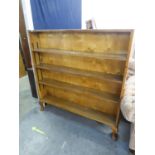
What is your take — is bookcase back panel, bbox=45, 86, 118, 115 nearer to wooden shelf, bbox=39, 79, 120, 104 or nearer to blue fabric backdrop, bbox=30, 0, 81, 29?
wooden shelf, bbox=39, 79, 120, 104

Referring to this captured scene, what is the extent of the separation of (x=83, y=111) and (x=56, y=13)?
212cm

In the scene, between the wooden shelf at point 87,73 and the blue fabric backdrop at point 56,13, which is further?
the blue fabric backdrop at point 56,13

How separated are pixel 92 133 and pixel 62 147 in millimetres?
434

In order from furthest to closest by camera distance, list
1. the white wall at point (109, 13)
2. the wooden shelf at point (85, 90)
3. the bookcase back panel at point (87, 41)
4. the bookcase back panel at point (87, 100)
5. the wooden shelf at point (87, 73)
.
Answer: the white wall at point (109, 13) → the bookcase back panel at point (87, 100) → the wooden shelf at point (85, 90) → the wooden shelf at point (87, 73) → the bookcase back panel at point (87, 41)

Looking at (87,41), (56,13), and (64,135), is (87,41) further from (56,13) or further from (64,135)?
(56,13)

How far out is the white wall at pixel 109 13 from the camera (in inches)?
137

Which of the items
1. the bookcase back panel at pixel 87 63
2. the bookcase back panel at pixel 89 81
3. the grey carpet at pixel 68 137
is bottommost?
the grey carpet at pixel 68 137

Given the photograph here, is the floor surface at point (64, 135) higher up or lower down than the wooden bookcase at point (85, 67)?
lower down

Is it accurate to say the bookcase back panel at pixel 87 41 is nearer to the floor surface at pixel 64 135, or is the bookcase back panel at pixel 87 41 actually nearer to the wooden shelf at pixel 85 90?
the wooden shelf at pixel 85 90

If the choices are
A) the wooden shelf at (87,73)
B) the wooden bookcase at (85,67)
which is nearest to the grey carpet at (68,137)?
Answer: the wooden bookcase at (85,67)

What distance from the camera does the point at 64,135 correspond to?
1798 mm

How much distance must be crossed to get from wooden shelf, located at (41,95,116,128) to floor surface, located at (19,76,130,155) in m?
0.19

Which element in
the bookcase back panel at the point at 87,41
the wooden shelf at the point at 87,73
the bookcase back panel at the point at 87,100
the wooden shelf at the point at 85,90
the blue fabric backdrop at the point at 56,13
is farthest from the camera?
the blue fabric backdrop at the point at 56,13

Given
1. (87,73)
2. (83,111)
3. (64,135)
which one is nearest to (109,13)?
(87,73)
